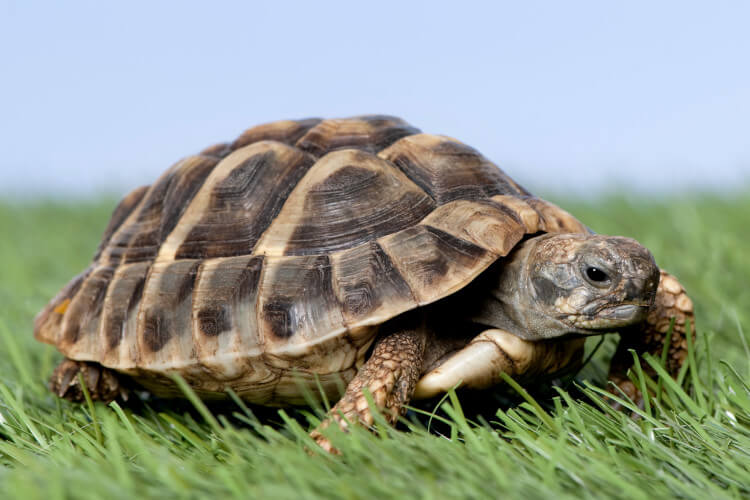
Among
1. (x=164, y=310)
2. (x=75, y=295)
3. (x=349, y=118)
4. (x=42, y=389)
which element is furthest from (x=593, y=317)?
(x=42, y=389)

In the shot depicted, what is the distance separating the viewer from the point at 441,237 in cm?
275

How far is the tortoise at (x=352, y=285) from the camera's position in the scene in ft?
8.57

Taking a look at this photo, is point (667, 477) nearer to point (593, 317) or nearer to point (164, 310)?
point (593, 317)

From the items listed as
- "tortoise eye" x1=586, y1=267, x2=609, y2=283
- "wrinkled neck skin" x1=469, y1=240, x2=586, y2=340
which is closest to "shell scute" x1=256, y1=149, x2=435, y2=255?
"wrinkled neck skin" x1=469, y1=240, x2=586, y2=340

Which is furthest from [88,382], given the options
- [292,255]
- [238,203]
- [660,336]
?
[660,336]

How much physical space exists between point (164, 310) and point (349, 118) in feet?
4.29

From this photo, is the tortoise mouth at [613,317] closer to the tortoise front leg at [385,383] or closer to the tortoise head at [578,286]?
the tortoise head at [578,286]

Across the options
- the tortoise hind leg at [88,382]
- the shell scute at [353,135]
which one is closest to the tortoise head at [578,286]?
the shell scute at [353,135]

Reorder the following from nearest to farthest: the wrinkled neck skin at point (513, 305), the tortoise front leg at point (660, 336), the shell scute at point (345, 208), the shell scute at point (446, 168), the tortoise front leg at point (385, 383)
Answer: the tortoise front leg at point (385, 383), the wrinkled neck skin at point (513, 305), the shell scute at point (345, 208), the shell scute at point (446, 168), the tortoise front leg at point (660, 336)

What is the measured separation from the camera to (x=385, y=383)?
2512 millimetres

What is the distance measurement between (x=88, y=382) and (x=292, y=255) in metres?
1.29

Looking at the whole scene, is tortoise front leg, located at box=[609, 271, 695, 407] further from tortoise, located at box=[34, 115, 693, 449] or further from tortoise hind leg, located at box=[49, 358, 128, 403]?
tortoise hind leg, located at box=[49, 358, 128, 403]

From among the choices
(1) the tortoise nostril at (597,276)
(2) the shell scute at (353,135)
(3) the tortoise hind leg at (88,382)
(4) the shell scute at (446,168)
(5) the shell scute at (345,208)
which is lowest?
(3) the tortoise hind leg at (88,382)

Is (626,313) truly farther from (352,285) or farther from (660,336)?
(352,285)
